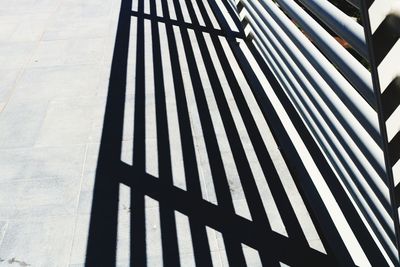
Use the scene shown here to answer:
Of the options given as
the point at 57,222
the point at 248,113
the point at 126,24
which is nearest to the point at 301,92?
the point at 248,113

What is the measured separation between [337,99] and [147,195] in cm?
156

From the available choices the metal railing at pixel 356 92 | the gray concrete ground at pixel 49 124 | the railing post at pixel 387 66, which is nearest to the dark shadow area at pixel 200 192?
the gray concrete ground at pixel 49 124

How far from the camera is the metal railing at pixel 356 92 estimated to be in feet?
4.66

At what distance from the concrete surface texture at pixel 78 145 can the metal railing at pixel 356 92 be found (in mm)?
637

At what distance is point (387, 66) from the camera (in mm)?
1470

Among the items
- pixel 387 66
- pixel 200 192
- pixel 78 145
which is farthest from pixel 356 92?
pixel 78 145

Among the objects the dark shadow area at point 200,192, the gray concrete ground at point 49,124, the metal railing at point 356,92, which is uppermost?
the metal railing at point 356,92

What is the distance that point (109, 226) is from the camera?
283 cm

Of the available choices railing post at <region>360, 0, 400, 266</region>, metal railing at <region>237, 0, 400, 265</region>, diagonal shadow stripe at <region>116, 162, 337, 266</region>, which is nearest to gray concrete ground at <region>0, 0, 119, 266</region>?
diagonal shadow stripe at <region>116, 162, 337, 266</region>

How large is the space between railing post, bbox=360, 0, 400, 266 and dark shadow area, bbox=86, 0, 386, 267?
1203mm

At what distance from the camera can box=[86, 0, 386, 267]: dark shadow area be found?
266 cm

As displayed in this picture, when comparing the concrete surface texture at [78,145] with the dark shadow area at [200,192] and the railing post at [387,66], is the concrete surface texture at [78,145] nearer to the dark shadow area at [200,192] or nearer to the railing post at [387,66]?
the dark shadow area at [200,192]

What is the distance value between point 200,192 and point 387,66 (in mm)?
1912

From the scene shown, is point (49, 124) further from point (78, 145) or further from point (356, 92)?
point (356, 92)
